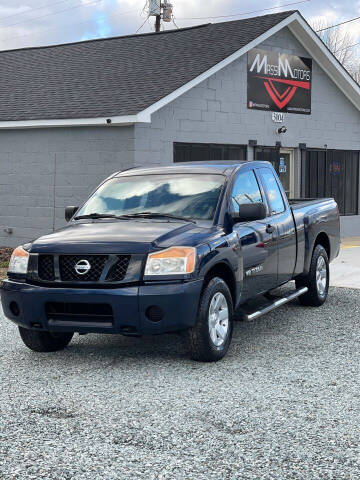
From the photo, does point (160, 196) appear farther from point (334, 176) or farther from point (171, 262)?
point (334, 176)

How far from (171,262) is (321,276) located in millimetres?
4043

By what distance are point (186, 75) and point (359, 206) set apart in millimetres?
7774

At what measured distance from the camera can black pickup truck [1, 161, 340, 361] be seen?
21.2 ft

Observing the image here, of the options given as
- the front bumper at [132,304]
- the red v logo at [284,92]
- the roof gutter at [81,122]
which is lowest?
the front bumper at [132,304]

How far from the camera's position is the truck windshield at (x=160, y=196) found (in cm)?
760

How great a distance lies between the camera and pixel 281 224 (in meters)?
8.70

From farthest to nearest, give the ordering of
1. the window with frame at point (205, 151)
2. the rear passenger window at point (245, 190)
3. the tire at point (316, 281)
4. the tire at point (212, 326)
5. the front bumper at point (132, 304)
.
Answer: the window with frame at point (205, 151), the tire at point (316, 281), the rear passenger window at point (245, 190), the tire at point (212, 326), the front bumper at point (132, 304)

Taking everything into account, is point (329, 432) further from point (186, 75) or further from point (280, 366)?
point (186, 75)

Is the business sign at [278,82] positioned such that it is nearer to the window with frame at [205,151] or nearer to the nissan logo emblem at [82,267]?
the window with frame at [205,151]

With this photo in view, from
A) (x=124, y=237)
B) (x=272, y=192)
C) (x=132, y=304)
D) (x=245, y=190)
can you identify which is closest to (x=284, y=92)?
(x=272, y=192)

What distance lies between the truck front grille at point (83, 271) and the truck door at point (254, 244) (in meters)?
1.50

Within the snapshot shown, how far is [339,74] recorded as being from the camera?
20.0 metres

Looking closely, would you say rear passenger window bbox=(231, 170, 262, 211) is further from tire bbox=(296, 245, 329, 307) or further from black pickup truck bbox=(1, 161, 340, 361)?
tire bbox=(296, 245, 329, 307)

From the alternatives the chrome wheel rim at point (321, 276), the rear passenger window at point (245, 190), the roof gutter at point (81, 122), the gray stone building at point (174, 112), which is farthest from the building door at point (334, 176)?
the rear passenger window at point (245, 190)
